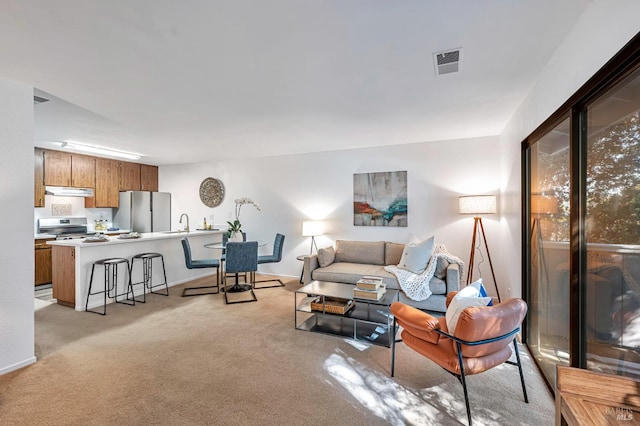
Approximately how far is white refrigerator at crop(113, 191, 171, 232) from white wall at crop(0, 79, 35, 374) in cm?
383

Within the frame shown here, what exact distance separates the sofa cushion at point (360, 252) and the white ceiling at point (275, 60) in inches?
73.7

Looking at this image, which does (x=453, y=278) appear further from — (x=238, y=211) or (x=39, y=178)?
(x=39, y=178)

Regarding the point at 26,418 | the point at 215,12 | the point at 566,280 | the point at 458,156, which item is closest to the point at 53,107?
the point at 215,12

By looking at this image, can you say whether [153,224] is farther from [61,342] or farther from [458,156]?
[458,156]

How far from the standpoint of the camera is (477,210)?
150 inches

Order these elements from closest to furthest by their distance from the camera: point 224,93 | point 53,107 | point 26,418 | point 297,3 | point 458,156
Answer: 1. point 297,3
2. point 26,418
3. point 224,93
4. point 53,107
5. point 458,156

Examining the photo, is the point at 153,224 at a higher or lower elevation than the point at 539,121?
lower

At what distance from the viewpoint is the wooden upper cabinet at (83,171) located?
5348 millimetres

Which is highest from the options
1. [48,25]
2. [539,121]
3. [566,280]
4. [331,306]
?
[48,25]


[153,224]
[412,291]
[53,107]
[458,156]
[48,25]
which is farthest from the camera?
[153,224]

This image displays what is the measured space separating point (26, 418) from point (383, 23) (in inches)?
128

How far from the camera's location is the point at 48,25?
5.37ft

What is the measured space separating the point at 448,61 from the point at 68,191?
649 centimetres

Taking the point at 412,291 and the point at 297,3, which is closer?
the point at 297,3
